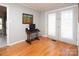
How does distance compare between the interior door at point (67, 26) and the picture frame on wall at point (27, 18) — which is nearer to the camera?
the interior door at point (67, 26)

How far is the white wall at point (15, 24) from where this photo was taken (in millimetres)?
3766

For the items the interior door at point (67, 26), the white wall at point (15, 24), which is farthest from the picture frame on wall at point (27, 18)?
the interior door at point (67, 26)

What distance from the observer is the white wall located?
377 centimetres

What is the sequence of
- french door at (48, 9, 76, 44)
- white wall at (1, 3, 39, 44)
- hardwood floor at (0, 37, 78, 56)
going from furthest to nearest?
Result: french door at (48, 9, 76, 44), white wall at (1, 3, 39, 44), hardwood floor at (0, 37, 78, 56)

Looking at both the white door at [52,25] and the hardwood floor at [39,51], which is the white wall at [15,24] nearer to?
the hardwood floor at [39,51]

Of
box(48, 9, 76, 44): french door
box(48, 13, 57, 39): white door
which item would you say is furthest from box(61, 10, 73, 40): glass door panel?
box(48, 13, 57, 39): white door

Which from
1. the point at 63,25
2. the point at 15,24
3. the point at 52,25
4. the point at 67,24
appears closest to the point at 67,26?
the point at 67,24

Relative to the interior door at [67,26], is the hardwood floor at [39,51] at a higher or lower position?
lower

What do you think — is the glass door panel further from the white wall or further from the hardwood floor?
the white wall

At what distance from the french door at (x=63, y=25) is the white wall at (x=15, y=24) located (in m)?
1.78

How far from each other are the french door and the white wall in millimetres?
1782

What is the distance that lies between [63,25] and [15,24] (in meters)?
2.61

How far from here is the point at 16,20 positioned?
4145 mm

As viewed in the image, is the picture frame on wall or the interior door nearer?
the interior door
